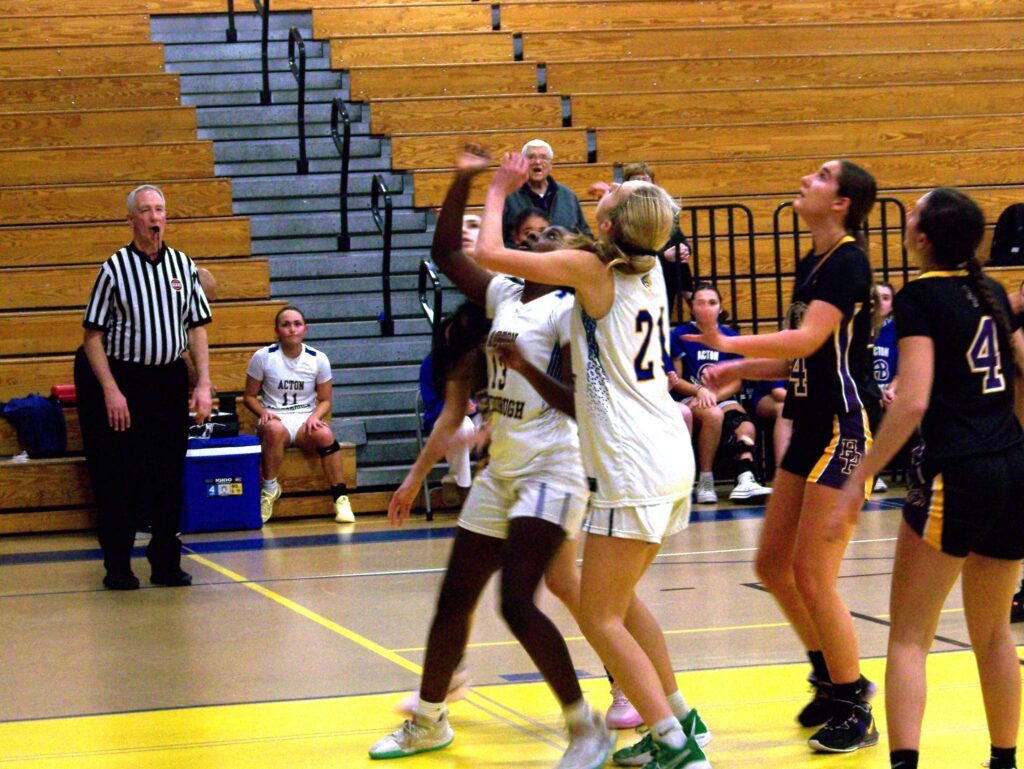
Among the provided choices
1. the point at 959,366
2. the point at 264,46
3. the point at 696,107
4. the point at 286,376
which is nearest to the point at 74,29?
the point at 264,46

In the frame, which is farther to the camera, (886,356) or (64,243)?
(64,243)

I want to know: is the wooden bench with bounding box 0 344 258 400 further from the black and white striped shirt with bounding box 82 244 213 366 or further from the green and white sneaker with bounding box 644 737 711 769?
the green and white sneaker with bounding box 644 737 711 769

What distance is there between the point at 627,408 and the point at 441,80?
951 centimetres

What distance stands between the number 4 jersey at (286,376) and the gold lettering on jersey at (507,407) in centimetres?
562

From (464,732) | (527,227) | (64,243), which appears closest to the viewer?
(527,227)

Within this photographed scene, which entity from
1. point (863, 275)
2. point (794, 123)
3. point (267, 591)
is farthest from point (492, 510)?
point (794, 123)

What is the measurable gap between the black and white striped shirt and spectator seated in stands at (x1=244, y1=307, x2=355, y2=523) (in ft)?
7.92

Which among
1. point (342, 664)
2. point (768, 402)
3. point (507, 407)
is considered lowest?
point (768, 402)

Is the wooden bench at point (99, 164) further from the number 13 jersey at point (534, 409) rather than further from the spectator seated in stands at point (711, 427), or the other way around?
the number 13 jersey at point (534, 409)

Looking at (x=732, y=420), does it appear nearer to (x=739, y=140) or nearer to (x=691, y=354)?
(x=691, y=354)

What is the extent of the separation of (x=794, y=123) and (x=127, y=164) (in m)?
5.67

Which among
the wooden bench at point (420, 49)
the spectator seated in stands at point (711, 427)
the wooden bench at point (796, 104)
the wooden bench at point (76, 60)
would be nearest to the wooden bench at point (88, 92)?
the wooden bench at point (76, 60)

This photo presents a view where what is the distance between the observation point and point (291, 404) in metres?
9.38

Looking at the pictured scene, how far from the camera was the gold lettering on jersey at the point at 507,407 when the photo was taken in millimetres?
3768
